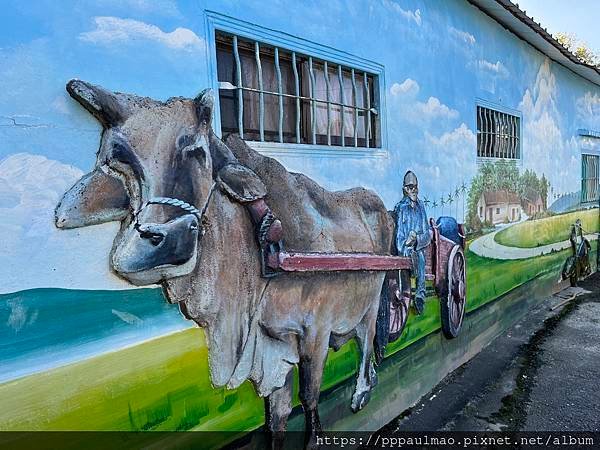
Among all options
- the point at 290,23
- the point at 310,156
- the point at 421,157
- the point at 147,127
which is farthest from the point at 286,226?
the point at 421,157

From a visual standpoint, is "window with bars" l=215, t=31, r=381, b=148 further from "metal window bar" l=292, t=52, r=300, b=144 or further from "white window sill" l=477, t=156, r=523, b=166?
"white window sill" l=477, t=156, r=523, b=166

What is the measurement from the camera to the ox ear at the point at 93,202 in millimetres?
2035

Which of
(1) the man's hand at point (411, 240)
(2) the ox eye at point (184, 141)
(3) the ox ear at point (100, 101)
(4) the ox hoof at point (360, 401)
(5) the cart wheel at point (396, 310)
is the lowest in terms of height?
(4) the ox hoof at point (360, 401)

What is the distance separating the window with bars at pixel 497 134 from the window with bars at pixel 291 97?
8.15ft

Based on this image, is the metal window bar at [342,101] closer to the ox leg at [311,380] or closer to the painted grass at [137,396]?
the ox leg at [311,380]

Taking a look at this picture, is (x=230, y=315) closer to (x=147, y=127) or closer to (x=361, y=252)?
(x=147, y=127)

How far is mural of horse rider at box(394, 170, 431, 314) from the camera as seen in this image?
13.8 ft

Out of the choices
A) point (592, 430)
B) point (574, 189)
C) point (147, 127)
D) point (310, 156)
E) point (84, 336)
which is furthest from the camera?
point (574, 189)

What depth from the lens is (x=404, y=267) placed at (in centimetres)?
420

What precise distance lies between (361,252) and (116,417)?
2.10m

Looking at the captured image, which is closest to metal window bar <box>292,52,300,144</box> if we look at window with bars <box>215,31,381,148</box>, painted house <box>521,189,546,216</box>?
window with bars <box>215,31,381,148</box>

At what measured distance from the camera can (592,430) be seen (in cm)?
423

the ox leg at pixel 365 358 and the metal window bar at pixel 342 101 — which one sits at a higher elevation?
the metal window bar at pixel 342 101

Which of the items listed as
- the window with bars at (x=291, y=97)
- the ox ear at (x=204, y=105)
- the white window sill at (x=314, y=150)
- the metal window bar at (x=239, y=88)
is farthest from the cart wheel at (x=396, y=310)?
the ox ear at (x=204, y=105)
